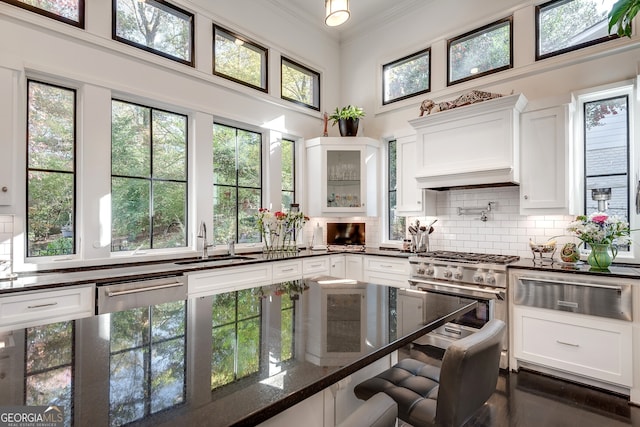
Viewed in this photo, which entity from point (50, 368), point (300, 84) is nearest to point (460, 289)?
point (50, 368)

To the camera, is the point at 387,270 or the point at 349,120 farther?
the point at 349,120

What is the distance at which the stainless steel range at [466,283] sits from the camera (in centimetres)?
317

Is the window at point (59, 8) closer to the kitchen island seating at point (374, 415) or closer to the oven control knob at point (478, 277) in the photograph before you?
the kitchen island seating at point (374, 415)

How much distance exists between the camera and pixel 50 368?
88 cm

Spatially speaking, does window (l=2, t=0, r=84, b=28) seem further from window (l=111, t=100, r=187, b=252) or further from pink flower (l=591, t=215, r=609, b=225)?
pink flower (l=591, t=215, r=609, b=225)

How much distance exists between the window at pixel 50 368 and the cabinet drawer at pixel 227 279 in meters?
1.74

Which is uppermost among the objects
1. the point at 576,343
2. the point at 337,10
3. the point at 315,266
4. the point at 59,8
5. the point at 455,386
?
the point at 59,8

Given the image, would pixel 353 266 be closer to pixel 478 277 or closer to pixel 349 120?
pixel 478 277

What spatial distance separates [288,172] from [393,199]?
159cm

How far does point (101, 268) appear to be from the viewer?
2.94 meters

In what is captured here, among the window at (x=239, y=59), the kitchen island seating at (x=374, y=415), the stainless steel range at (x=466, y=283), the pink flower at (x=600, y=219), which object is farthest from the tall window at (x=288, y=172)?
the kitchen island seating at (x=374, y=415)


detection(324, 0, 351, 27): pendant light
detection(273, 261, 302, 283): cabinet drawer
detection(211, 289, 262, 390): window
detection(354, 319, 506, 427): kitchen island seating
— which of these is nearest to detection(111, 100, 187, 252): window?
detection(273, 261, 302, 283): cabinet drawer

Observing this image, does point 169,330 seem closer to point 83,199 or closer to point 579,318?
point 83,199

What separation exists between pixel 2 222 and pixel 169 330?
2326 mm
